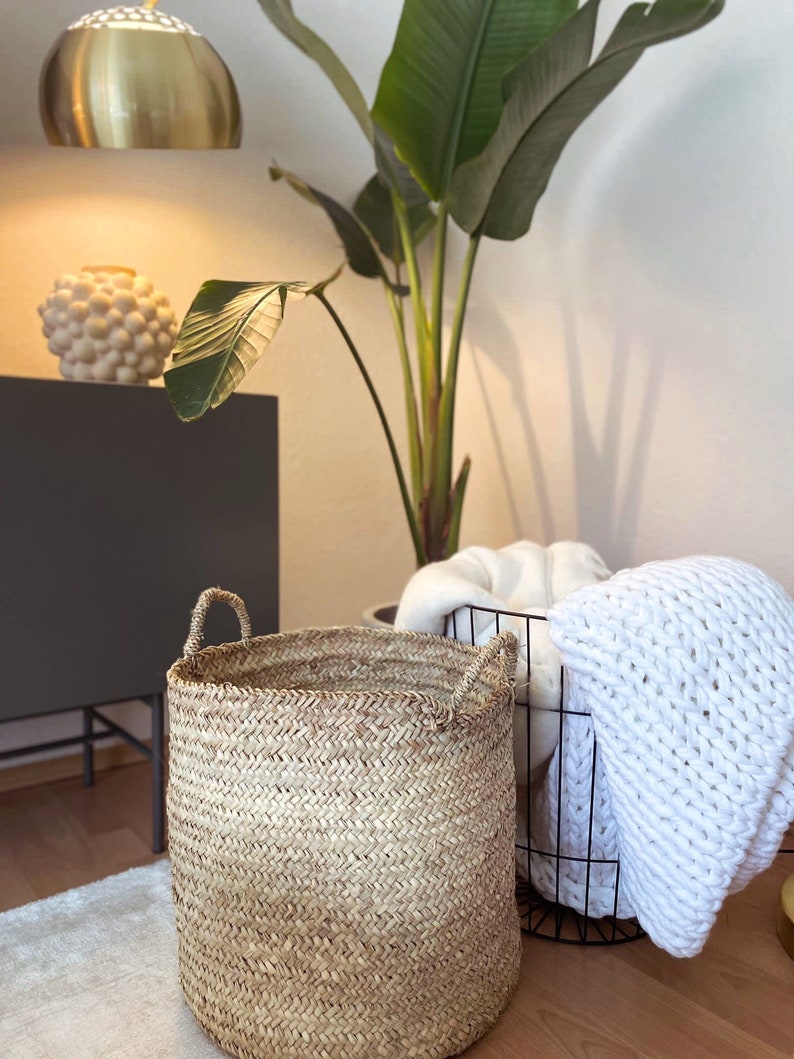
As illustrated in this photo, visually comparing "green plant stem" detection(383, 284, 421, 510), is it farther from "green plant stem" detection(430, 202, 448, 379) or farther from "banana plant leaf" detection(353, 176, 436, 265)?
"banana plant leaf" detection(353, 176, 436, 265)

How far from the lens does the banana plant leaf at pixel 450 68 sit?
127 centimetres

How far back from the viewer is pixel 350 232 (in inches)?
63.5

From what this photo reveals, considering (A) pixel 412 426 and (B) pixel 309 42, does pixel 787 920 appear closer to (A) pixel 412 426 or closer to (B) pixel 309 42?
(A) pixel 412 426

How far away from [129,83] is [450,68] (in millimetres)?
472

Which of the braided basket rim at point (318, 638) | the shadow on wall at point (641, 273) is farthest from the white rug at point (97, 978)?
the shadow on wall at point (641, 273)

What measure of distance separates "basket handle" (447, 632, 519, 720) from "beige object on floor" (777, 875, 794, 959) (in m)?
0.45

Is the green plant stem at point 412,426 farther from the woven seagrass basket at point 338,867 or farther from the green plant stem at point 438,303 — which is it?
the woven seagrass basket at point 338,867

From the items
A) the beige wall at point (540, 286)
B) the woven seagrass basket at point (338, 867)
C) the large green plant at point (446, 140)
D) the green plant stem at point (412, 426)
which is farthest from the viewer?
the green plant stem at point (412, 426)

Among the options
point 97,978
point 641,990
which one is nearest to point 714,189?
point 641,990

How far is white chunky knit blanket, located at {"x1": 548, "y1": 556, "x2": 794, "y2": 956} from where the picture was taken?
32.3 inches

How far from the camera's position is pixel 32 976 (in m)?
0.96

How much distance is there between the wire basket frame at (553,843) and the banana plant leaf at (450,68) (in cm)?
74

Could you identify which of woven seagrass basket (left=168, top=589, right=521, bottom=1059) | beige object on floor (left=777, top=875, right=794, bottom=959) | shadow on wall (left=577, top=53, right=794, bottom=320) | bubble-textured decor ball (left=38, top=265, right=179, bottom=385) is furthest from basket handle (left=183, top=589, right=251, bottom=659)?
shadow on wall (left=577, top=53, right=794, bottom=320)

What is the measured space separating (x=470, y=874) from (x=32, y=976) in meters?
0.52
